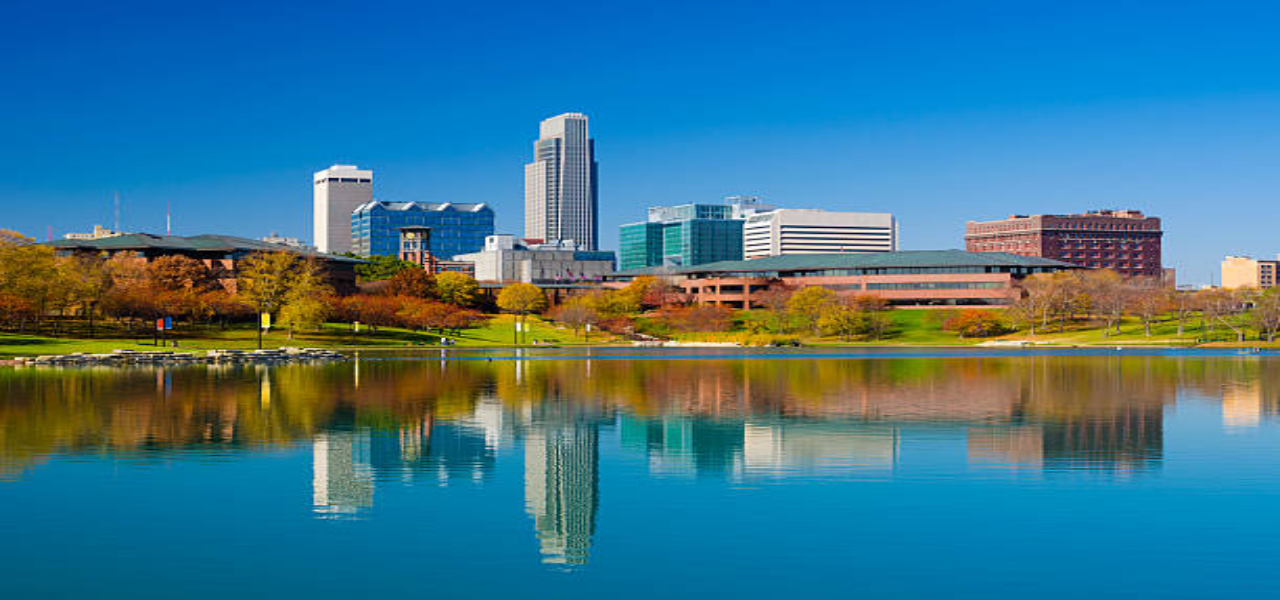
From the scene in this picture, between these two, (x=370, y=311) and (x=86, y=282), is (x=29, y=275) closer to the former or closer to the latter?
(x=86, y=282)

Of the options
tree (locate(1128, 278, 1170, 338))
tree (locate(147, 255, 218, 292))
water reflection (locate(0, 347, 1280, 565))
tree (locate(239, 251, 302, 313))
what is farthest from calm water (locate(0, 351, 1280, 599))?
tree (locate(1128, 278, 1170, 338))

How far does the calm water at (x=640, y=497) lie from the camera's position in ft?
68.3

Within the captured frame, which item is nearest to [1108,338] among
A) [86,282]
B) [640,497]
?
[86,282]

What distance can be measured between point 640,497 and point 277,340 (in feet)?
398

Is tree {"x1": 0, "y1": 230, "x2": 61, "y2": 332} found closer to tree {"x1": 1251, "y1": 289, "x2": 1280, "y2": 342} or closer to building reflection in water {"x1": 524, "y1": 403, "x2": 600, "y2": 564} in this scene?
building reflection in water {"x1": 524, "y1": 403, "x2": 600, "y2": 564}

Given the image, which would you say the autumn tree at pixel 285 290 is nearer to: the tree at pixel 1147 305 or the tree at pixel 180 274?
the tree at pixel 180 274

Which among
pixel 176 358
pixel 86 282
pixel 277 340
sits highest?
pixel 86 282

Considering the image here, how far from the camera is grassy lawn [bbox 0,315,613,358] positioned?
114m

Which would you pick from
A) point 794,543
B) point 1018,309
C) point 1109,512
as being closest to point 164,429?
point 794,543

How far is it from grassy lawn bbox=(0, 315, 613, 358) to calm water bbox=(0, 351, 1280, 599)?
61.7m

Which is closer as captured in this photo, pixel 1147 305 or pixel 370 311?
pixel 370 311

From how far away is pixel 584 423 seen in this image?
150ft

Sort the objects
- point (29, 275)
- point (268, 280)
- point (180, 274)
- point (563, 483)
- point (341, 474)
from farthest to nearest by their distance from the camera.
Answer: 1. point (180, 274)
2. point (268, 280)
3. point (29, 275)
4. point (341, 474)
5. point (563, 483)

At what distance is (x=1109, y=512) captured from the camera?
26500 millimetres
